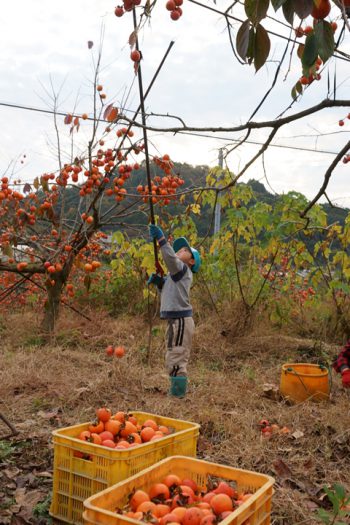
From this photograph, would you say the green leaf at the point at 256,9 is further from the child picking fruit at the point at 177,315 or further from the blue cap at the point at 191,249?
the blue cap at the point at 191,249

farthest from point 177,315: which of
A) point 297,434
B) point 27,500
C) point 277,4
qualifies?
point 277,4

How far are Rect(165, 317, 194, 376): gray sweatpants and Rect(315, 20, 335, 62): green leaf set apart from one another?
363 centimetres

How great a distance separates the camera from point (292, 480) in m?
2.81

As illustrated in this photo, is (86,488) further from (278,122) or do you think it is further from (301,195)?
(301,195)

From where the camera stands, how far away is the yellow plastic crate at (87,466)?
2.17 m

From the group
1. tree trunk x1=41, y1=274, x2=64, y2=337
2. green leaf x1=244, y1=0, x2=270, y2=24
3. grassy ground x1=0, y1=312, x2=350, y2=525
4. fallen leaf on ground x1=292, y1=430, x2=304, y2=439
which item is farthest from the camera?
tree trunk x1=41, y1=274, x2=64, y2=337

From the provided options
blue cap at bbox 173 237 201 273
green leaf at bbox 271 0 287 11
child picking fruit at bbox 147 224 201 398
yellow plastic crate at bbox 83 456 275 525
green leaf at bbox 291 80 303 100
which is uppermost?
green leaf at bbox 291 80 303 100

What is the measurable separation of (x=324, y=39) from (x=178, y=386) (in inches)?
140

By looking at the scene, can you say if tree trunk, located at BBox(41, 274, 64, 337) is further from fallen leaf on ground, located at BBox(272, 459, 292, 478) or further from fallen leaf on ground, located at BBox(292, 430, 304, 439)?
fallen leaf on ground, located at BBox(272, 459, 292, 478)

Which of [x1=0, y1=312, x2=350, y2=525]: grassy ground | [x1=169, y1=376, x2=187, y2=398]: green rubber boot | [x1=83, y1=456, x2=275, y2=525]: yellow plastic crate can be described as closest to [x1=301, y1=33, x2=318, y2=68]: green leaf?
[x1=83, y1=456, x2=275, y2=525]: yellow plastic crate

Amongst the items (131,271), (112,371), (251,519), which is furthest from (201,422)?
(131,271)

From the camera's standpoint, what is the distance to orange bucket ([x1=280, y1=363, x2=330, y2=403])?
4320 millimetres

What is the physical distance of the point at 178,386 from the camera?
4.42 meters

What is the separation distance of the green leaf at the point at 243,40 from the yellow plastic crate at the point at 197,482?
4.36 ft
